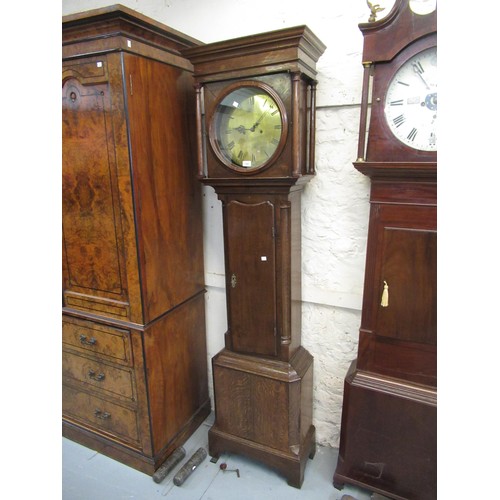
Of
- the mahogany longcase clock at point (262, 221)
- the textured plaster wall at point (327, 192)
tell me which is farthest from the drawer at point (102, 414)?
the textured plaster wall at point (327, 192)

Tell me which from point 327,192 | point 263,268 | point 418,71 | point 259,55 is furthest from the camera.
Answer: point 327,192

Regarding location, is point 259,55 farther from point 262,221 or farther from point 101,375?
point 101,375

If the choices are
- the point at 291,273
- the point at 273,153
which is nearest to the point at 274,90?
the point at 273,153

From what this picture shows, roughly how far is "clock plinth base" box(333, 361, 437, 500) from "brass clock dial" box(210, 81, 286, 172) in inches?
37.4

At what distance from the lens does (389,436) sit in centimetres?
146

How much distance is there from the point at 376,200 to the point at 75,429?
71.8 inches

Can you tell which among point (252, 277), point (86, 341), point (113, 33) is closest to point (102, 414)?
point (86, 341)

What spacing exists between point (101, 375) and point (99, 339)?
0.18m

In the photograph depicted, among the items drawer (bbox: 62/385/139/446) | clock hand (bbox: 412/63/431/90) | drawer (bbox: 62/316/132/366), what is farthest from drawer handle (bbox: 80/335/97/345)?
clock hand (bbox: 412/63/431/90)

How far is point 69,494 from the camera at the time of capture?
1.63 m

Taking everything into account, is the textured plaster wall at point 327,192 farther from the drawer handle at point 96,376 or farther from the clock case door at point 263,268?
the drawer handle at point 96,376

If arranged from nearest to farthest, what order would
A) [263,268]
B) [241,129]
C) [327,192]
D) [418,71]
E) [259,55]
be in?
1. [418,71]
2. [259,55]
3. [241,129]
4. [263,268]
5. [327,192]

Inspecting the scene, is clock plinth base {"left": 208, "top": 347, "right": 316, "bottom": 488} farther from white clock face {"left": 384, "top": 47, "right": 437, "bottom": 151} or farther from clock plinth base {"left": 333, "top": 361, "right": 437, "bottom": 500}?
white clock face {"left": 384, "top": 47, "right": 437, "bottom": 151}

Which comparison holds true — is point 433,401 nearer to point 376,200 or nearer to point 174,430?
point 376,200
